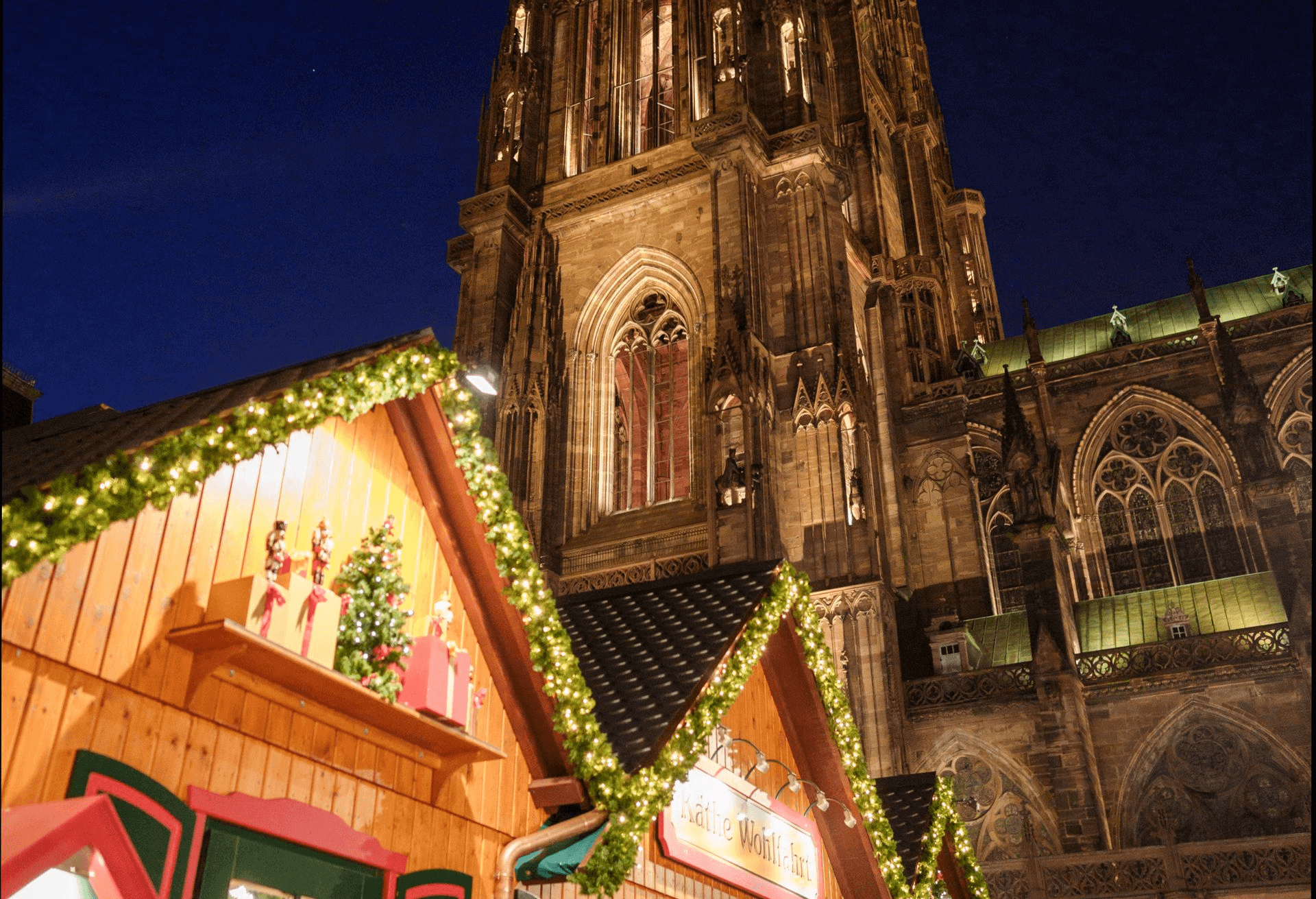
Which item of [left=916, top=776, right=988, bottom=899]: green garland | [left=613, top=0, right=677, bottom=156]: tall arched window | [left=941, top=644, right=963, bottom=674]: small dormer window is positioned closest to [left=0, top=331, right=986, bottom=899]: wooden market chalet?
[left=916, top=776, right=988, bottom=899]: green garland

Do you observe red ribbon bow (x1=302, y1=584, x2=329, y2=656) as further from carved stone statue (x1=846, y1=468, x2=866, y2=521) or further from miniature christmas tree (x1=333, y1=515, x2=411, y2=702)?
carved stone statue (x1=846, y1=468, x2=866, y2=521)

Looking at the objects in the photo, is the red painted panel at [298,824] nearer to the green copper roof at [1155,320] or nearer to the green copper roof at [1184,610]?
the green copper roof at [1184,610]

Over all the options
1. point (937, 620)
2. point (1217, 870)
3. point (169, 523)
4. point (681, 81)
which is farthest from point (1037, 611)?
point (169, 523)

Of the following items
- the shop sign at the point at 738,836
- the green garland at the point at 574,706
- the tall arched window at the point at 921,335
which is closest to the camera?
the green garland at the point at 574,706

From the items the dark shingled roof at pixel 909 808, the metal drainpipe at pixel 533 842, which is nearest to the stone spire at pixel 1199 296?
the dark shingled roof at pixel 909 808

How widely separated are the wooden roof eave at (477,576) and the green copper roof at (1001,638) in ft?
65.2

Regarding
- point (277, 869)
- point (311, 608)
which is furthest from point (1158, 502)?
A: point (277, 869)

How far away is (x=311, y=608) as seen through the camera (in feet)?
18.4

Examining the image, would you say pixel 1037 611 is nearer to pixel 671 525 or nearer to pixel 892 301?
pixel 671 525

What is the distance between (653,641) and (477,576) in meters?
1.68

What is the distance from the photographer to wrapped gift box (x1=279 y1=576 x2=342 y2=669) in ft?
18.0

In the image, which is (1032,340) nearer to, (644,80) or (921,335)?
(921,335)

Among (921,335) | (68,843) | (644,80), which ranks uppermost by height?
(644,80)

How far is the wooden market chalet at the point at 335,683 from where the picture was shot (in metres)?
4.55
